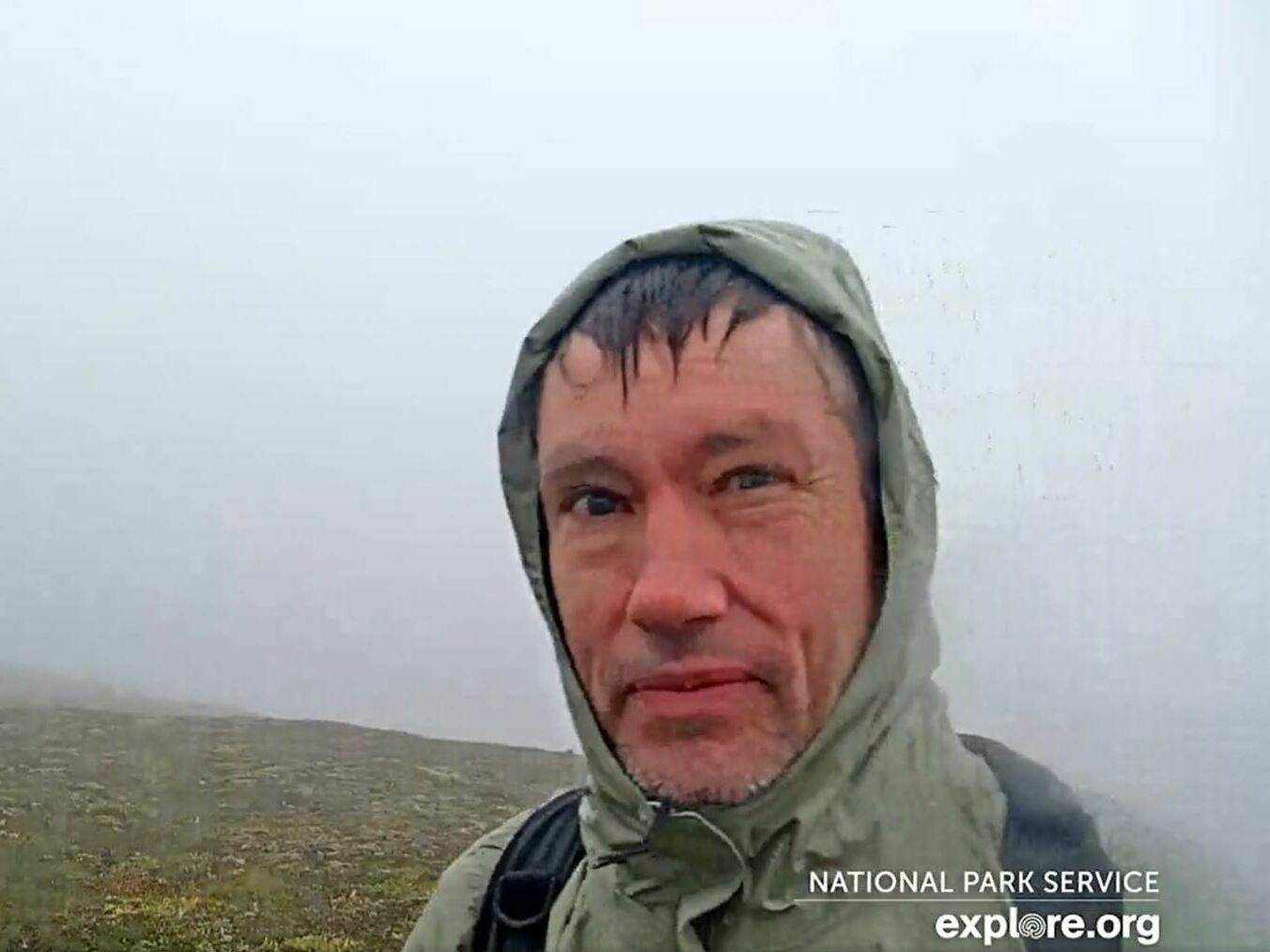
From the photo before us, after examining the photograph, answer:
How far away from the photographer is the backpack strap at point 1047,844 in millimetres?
792

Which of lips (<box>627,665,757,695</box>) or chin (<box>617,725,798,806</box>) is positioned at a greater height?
lips (<box>627,665,757,695</box>)

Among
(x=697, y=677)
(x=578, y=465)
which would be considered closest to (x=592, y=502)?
(x=578, y=465)

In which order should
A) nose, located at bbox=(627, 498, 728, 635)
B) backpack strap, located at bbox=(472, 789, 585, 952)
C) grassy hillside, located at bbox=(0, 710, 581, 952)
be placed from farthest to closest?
1. grassy hillside, located at bbox=(0, 710, 581, 952)
2. backpack strap, located at bbox=(472, 789, 585, 952)
3. nose, located at bbox=(627, 498, 728, 635)

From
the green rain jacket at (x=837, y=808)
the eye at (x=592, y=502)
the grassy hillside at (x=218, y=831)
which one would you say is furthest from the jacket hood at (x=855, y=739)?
the grassy hillside at (x=218, y=831)

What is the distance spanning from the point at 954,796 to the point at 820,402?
28cm

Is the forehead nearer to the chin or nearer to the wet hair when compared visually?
the wet hair

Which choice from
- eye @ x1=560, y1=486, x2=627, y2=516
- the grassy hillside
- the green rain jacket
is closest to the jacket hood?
the green rain jacket

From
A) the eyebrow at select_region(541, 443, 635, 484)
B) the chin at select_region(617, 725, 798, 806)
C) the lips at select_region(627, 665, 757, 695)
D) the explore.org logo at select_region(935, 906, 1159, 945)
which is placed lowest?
the explore.org logo at select_region(935, 906, 1159, 945)

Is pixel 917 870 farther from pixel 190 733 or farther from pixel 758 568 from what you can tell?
pixel 190 733

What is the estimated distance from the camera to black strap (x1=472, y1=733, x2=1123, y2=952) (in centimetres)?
80

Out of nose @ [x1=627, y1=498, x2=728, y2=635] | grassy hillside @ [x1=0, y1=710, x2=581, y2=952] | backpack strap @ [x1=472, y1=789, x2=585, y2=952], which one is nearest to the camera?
nose @ [x1=627, y1=498, x2=728, y2=635]

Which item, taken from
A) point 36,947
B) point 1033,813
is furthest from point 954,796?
point 36,947

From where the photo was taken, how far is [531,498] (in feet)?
3.08

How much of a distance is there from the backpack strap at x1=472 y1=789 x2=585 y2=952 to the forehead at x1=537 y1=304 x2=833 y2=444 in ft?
1.12
